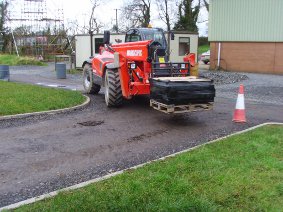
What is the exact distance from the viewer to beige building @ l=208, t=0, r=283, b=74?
22.8m

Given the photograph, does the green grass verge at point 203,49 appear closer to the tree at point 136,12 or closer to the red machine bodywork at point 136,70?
the tree at point 136,12

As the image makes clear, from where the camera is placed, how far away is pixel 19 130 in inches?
341

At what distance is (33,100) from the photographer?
11477 millimetres

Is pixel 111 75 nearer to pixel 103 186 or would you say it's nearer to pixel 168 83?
pixel 168 83

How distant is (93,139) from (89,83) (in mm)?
6846

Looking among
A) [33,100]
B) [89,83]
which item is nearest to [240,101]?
[33,100]

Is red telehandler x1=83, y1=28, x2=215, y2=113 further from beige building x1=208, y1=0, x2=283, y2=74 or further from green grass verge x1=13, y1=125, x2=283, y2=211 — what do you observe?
beige building x1=208, y1=0, x2=283, y2=74

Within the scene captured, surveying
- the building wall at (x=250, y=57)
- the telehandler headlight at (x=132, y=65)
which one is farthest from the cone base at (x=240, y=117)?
the building wall at (x=250, y=57)

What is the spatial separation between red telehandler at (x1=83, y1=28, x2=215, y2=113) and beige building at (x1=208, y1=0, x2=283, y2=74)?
44.5ft

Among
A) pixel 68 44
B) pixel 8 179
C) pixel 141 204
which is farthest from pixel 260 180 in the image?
pixel 68 44

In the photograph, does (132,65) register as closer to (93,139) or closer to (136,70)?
(136,70)

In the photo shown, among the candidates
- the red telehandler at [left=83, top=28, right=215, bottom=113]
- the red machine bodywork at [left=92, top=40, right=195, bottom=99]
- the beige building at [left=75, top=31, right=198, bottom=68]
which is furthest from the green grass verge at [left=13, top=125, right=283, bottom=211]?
the beige building at [left=75, top=31, right=198, bottom=68]

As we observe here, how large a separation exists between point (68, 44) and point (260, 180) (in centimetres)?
3486

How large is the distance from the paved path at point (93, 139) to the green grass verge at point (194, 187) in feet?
2.24
